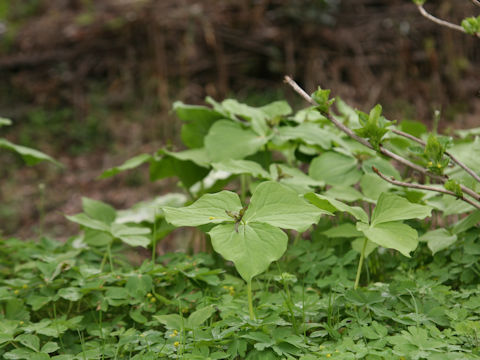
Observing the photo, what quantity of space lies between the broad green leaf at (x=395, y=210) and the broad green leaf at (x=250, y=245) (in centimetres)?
29

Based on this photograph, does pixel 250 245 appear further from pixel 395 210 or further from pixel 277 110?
pixel 277 110

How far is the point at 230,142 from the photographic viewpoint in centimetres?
167

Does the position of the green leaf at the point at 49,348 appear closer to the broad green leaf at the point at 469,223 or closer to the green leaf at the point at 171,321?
the green leaf at the point at 171,321

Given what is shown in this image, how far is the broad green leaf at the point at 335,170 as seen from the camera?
1566 millimetres

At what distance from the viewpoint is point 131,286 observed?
51.3 inches

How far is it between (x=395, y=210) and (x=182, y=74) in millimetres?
4028

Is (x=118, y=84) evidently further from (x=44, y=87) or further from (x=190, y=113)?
(x=190, y=113)

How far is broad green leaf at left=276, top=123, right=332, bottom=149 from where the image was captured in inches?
62.4

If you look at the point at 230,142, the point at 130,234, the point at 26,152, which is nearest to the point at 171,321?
the point at 130,234

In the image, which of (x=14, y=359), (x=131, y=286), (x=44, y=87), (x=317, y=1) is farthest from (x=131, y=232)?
(x=44, y=87)

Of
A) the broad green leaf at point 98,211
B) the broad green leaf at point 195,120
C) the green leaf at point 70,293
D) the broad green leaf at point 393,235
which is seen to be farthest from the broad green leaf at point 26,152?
the broad green leaf at point 393,235

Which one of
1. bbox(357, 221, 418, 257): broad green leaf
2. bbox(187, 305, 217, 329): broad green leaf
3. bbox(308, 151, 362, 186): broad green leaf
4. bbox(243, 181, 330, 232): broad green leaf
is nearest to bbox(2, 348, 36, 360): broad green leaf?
bbox(187, 305, 217, 329): broad green leaf

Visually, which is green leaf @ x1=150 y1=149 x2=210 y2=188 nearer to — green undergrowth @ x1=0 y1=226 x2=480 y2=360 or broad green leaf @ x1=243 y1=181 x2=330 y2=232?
green undergrowth @ x1=0 y1=226 x2=480 y2=360

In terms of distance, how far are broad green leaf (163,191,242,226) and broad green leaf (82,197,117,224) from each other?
77 centimetres
